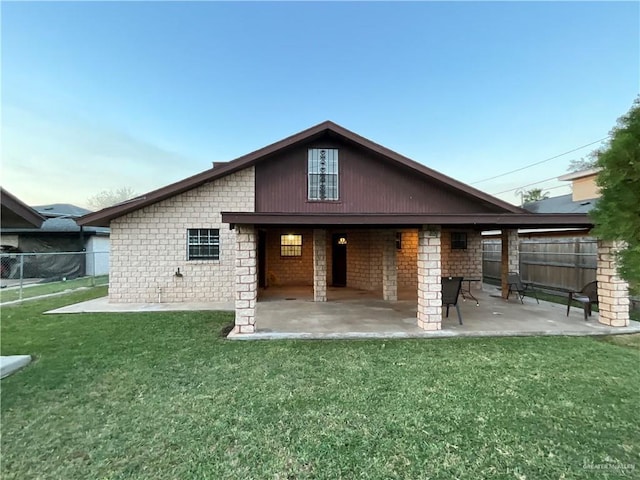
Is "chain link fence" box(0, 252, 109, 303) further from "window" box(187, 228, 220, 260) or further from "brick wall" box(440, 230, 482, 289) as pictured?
"brick wall" box(440, 230, 482, 289)

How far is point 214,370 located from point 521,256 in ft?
41.7

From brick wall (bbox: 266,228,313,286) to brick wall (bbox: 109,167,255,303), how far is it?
13.9 ft

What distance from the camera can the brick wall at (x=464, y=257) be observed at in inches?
502

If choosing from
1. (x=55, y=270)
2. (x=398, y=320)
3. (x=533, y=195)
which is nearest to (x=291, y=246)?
(x=398, y=320)

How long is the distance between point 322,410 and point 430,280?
12.5 feet

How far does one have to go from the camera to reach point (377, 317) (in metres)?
7.47

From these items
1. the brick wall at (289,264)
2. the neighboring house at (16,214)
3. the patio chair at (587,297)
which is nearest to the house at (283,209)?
the patio chair at (587,297)

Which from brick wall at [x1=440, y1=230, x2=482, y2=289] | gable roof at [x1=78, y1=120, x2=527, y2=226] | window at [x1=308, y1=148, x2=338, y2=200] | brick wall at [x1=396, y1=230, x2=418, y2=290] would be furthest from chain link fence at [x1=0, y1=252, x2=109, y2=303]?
brick wall at [x1=440, y1=230, x2=482, y2=289]

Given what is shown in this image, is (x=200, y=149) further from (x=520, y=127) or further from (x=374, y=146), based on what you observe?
(x=520, y=127)

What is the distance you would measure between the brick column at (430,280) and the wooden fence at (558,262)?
5.48m

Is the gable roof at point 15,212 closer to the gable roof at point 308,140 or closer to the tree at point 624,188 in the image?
the gable roof at point 308,140

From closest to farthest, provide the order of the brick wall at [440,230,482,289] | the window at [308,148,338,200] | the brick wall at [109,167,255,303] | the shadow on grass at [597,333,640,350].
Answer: the shadow on grass at [597,333,640,350] → the window at [308,148,338,200] → the brick wall at [109,167,255,303] → the brick wall at [440,230,482,289]

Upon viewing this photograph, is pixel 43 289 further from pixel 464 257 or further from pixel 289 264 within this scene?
pixel 464 257

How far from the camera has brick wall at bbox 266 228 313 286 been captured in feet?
45.9
